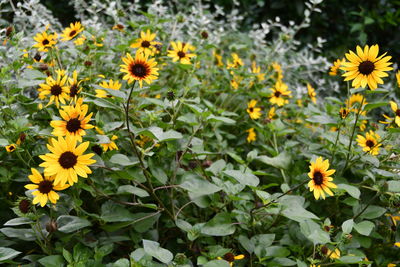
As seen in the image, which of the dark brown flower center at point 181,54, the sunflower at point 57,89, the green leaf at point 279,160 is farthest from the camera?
the dark brown flower center at point 181,54

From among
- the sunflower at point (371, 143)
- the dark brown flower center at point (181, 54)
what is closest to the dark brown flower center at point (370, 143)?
the sunflower at point (371, 143)

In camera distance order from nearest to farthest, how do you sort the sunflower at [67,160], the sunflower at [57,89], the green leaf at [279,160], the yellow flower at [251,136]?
1. the sunflower at [67,160]
2. the sunflower at [57,89]
3. the green leaf at [279,160]
4. the yellow flower at [251,136]

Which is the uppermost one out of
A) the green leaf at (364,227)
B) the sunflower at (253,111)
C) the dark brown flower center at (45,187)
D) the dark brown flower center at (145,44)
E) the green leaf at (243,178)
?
the dark brown flower center at (145,44)

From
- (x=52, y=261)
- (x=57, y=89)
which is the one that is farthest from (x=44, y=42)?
(x=52, y=261)

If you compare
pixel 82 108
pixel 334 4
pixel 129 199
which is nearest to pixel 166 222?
pixel 129 199

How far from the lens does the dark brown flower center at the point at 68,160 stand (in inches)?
37.6

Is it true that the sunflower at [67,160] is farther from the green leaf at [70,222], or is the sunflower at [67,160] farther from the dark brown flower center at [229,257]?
the dark brown flower center at [229,257]

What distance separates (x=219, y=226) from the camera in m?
1.17

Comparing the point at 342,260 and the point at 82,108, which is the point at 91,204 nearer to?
the point at 82,108

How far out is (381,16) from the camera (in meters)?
3.40

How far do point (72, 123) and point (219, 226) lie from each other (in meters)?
0.51

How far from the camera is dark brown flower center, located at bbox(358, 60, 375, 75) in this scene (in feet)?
3.60

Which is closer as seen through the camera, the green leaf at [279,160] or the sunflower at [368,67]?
the sunflower at [368,67]

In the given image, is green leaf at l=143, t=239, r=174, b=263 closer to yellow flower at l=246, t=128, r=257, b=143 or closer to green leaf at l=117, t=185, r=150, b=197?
green leaf at l=117, t=185, r=150, b=197
